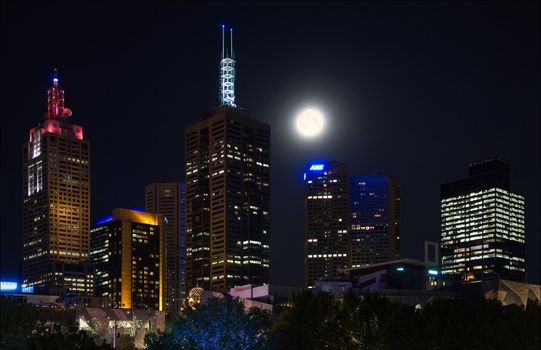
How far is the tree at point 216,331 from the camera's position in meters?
85.4

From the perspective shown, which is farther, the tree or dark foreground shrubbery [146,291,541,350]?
the tree

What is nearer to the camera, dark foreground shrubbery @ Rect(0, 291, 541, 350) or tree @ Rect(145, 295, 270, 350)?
dark foreground shrubbery @ Rect(0, 291, 541, 350)

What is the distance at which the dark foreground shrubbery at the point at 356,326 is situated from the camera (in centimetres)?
7781

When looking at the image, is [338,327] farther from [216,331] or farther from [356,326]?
[216,331]

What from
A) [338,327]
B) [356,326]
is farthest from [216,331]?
[356,326]

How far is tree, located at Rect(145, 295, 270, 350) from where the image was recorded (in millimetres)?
85438

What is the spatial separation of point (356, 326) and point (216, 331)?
13.6 m

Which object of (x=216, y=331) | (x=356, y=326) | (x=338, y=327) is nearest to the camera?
(x=216, y=331)

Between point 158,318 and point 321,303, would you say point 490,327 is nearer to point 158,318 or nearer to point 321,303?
point 321,303

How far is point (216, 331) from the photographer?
8575 cm

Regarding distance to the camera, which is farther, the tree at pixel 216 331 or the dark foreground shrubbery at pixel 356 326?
the tree at pixel 216 331

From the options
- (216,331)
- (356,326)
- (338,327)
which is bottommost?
(216,331)

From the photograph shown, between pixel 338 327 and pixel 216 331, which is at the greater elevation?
pixel 338 327

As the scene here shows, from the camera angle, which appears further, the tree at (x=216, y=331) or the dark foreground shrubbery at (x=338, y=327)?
the tree at (x=216, y=331)
